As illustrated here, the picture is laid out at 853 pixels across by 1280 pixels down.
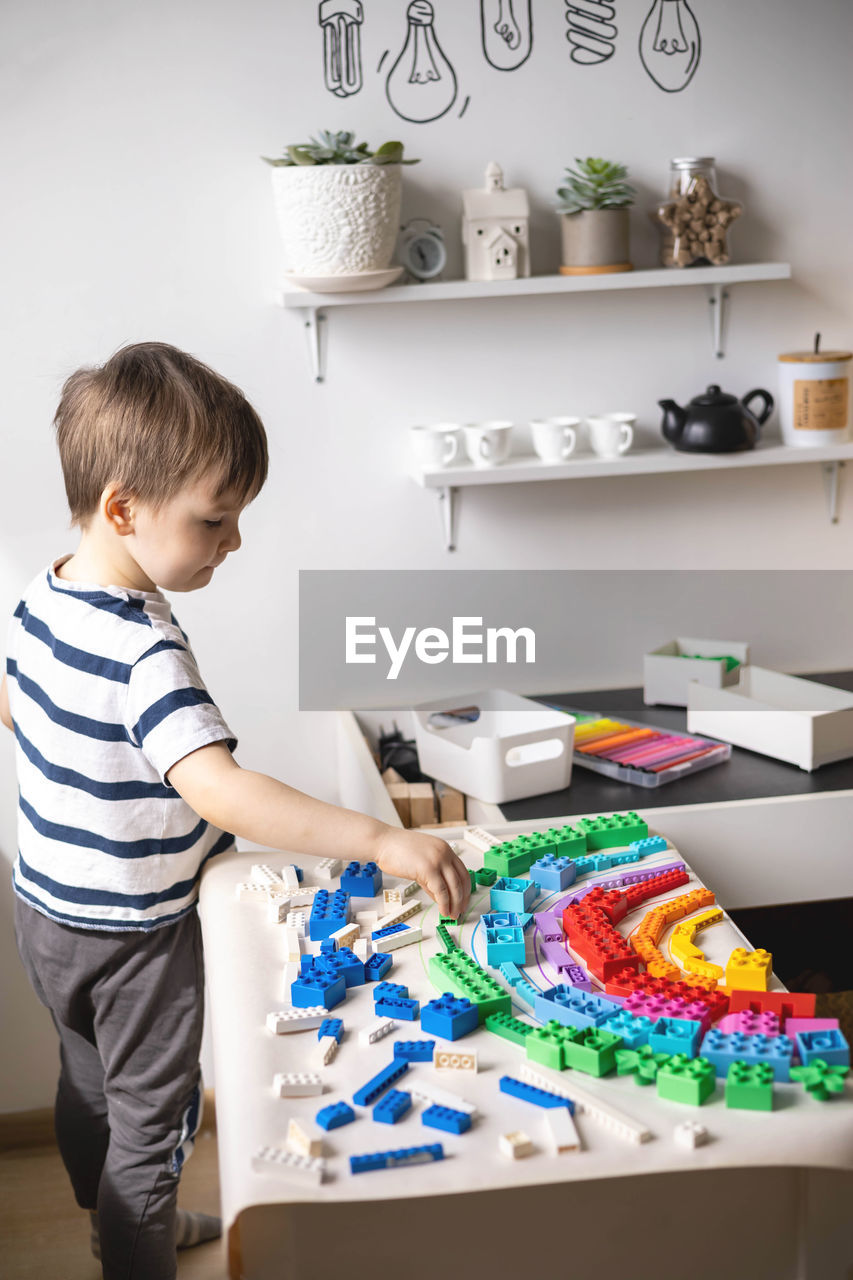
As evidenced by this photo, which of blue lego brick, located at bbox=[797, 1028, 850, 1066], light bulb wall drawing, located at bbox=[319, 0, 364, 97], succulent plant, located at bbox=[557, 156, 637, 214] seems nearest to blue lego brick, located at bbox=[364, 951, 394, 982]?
blue lego brick, located at bbox=[797, 1028, 850, 1066]

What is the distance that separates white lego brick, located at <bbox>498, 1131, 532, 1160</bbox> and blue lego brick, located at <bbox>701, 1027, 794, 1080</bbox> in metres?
0.16

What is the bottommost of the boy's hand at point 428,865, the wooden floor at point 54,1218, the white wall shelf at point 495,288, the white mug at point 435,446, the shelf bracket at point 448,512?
the wooden floor at point 54,1218

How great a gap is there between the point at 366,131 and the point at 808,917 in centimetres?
152

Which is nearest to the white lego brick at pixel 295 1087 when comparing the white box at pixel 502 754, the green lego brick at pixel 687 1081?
the green lego brick at pixel 687 1081

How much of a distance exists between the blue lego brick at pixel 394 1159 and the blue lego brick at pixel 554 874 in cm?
43

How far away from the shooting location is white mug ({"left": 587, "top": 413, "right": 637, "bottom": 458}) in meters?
1.90

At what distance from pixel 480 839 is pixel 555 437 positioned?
83 cm

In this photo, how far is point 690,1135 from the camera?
0.77 metres

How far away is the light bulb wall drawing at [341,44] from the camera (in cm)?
180

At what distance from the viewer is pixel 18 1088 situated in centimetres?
209

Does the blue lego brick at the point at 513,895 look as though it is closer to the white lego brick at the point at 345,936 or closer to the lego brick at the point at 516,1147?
the white lego brick at the point at 345,936

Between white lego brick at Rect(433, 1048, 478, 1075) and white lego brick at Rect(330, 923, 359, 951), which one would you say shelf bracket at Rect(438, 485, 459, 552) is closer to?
white lego brick at Rect(330, 923, 359, 951)

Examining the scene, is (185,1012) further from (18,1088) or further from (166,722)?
(18,1088)

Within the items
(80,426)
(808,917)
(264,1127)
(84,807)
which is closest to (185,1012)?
(84,807)
